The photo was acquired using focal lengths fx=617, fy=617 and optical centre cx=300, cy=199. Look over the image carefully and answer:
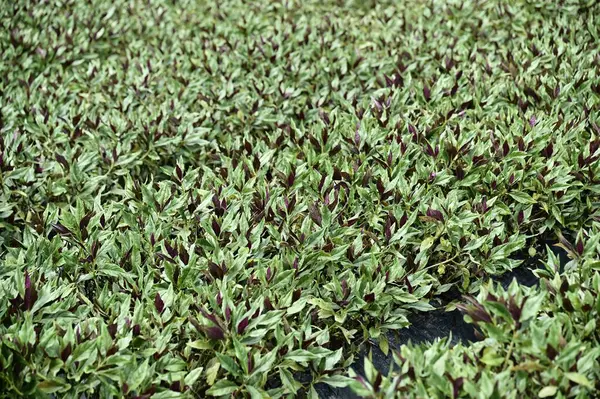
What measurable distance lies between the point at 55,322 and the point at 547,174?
8.84 ft

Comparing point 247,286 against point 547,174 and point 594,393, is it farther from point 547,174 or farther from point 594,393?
point 547,174

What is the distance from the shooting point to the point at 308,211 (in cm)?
339

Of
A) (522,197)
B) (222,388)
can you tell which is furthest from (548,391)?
(522,197)

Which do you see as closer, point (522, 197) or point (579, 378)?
point (579, 378)

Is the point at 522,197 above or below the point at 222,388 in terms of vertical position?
above

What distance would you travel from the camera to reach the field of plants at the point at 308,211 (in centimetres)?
251

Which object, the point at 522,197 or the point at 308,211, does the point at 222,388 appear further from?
the point at 522,197

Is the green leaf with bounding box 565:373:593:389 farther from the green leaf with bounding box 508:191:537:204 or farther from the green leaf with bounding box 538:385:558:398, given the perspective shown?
the green leaf with bounding box 508:191:537:204

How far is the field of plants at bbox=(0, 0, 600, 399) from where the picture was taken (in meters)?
2.51

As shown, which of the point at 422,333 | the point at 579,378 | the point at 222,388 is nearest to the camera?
the point at 579,378

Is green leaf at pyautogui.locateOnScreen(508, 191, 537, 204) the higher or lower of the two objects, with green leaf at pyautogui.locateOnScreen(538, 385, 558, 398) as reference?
higher

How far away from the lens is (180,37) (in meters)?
6.00

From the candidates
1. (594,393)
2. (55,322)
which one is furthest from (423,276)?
(55,322)

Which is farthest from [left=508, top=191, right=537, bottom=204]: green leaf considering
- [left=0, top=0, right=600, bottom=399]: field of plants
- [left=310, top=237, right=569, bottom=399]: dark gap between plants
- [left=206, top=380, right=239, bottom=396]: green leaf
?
[left=206, top=380, right=239, bottom=396]: green leaf
